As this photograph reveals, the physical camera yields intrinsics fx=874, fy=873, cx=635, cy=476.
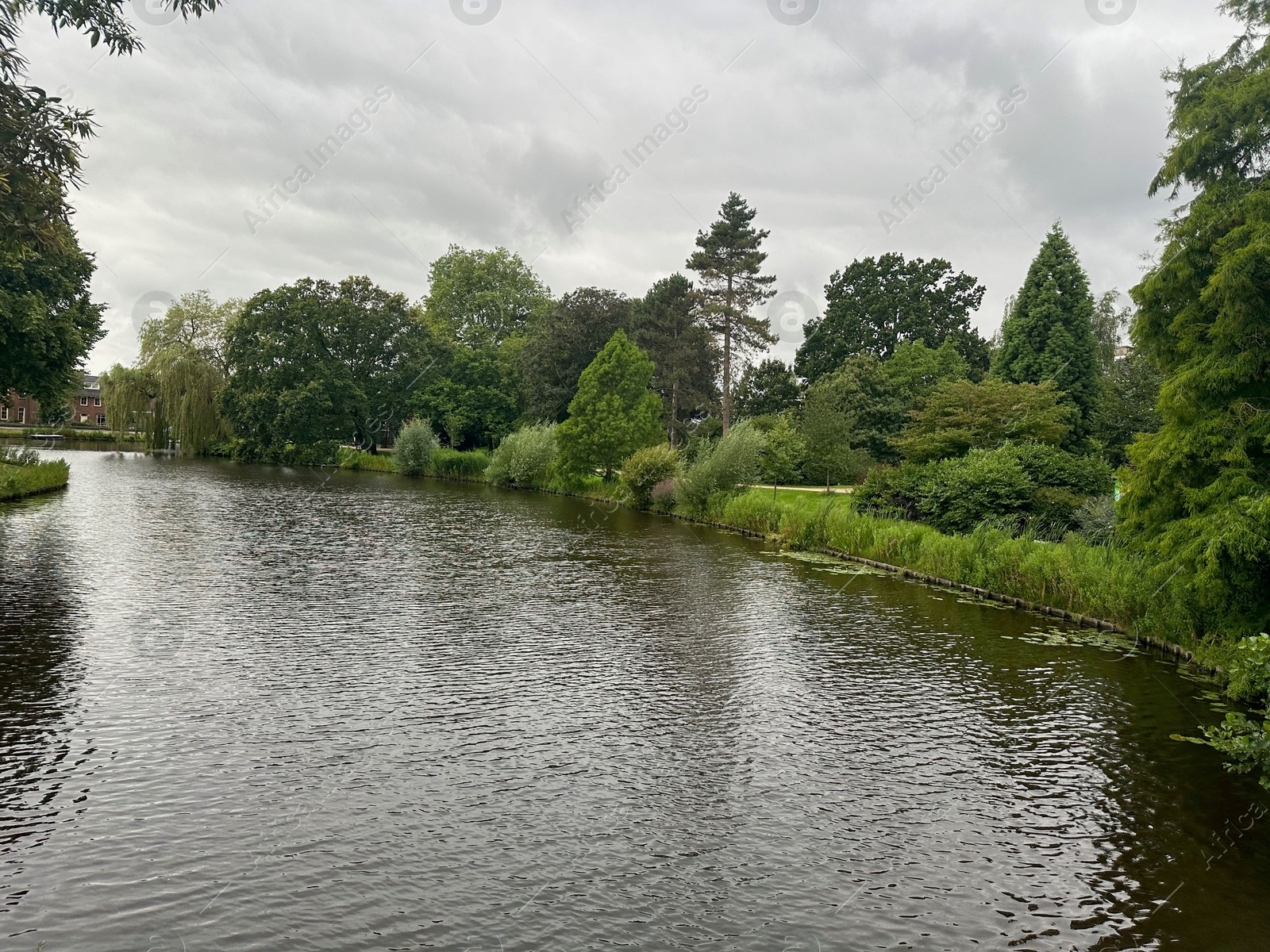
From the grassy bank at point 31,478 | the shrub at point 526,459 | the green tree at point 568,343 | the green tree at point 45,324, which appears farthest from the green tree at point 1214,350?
the green tree at point 568,343

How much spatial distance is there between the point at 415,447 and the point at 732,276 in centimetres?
2595

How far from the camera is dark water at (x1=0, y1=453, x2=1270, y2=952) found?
23.1ft

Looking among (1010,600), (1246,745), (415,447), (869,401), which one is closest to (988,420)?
(1010,600)

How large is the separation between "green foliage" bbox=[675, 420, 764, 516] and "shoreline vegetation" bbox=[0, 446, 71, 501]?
89.9 ft

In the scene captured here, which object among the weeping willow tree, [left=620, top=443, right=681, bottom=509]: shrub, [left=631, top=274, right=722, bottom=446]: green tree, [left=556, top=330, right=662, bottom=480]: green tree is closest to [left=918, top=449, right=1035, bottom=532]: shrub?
Answer: [left=620, top=443, right=681, bottom=509]: shrub

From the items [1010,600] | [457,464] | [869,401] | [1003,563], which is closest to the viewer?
[1010,600]

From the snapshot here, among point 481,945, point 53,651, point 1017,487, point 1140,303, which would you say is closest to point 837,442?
point 1017,487

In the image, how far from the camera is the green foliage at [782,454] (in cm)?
4084

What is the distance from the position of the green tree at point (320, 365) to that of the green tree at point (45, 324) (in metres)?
35.1

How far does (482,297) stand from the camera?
91.8m

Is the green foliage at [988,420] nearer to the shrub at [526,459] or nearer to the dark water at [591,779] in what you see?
the dark water at [591,779]

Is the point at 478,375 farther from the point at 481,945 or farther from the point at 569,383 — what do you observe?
the point at 481,945

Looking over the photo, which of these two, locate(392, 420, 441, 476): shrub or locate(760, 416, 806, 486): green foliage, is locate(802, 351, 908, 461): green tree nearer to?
locate(760, 416, 806, 486): green foliage

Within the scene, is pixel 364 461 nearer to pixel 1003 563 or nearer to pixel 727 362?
pixel 727 362
